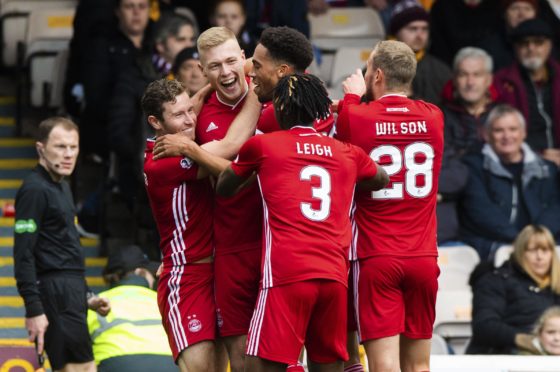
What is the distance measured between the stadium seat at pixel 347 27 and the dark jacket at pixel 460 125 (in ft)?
5.71

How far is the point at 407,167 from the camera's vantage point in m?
8.83

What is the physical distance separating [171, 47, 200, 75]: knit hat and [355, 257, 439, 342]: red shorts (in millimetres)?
3644

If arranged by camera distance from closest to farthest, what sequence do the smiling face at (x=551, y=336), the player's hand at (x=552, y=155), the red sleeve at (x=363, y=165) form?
the red sleeve at (x=363, y=165), the smiling face at (x=551, y=336), the player's hand at (x=552, y=155)

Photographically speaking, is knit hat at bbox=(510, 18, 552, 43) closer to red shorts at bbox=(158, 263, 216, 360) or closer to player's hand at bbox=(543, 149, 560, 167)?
player's hand at bbox=(543, 149, 560, 167)

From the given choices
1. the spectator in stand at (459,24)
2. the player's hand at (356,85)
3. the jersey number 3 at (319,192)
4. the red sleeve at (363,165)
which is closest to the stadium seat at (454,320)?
the spectator in stand at (459,24)

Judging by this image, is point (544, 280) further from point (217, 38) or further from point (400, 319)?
point (217, 38)

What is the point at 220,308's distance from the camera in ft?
28.8

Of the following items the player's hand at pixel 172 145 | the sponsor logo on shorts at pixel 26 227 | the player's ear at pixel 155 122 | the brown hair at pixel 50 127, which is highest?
the player's ear at pixel 155 122

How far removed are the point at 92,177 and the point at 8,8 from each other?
6.58ft

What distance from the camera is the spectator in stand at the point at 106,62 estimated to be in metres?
13.1

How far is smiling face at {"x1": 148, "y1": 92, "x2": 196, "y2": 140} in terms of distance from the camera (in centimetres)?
877

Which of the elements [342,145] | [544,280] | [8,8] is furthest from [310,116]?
[8,8]

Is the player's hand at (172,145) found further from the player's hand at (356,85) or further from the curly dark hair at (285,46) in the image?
the player's hand at (356,85)

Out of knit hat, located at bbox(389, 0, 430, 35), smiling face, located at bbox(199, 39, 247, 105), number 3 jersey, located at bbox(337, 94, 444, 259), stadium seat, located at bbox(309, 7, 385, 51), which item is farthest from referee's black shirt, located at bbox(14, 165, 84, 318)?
stadium seat, located at bbox(309, 7, 385, 51)
